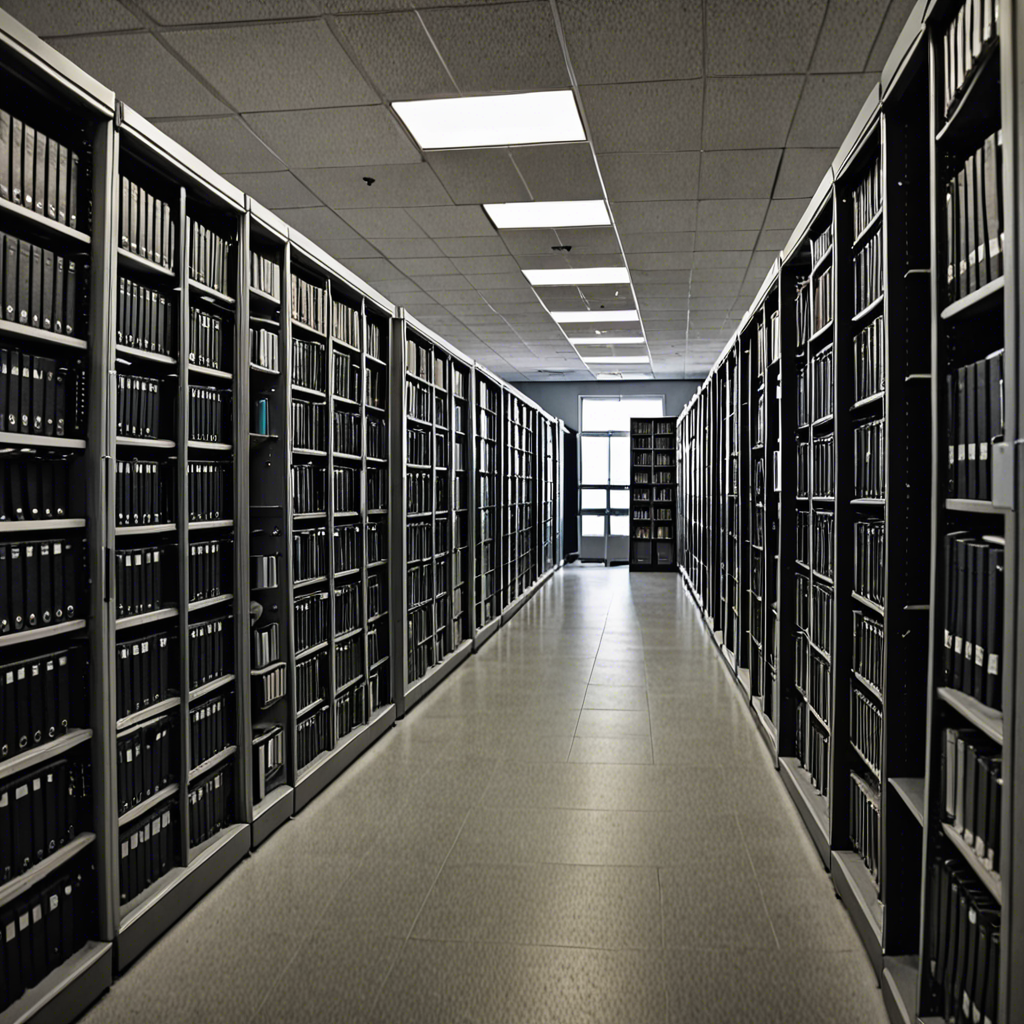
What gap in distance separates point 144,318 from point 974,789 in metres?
2.65

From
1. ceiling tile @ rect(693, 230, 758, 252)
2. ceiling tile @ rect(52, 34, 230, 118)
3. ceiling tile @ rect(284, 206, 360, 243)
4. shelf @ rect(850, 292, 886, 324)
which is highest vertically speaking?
ceiling tile @ rect(284, 206, 360, 243)

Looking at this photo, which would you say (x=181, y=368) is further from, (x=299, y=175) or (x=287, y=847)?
(x=299, y=175)

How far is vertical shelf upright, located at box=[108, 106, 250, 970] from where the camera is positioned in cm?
279

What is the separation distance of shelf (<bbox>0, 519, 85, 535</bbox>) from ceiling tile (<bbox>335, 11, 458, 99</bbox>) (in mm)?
2716

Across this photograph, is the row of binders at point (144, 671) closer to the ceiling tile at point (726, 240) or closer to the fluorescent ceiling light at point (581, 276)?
the ceiling tile at point (726, 240)

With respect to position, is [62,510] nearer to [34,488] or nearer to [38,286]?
[34,488]

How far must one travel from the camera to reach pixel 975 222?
1.93m

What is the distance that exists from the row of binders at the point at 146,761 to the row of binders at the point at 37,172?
5.05 feet

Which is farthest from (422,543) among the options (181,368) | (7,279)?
(7,279)

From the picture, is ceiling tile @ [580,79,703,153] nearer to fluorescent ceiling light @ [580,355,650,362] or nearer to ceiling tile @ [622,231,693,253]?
ceiling tile @ [622,231,693,253]

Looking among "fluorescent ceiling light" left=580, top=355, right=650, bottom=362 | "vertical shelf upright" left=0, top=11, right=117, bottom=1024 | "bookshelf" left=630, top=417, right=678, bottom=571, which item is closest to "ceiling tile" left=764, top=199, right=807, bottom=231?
"vertical shelf upright" left=0, top=11, right=117, bottom=1024

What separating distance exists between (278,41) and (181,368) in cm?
205

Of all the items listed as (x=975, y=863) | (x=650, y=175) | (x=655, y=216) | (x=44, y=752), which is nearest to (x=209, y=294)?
(x=44, y=752)

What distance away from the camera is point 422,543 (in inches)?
250
